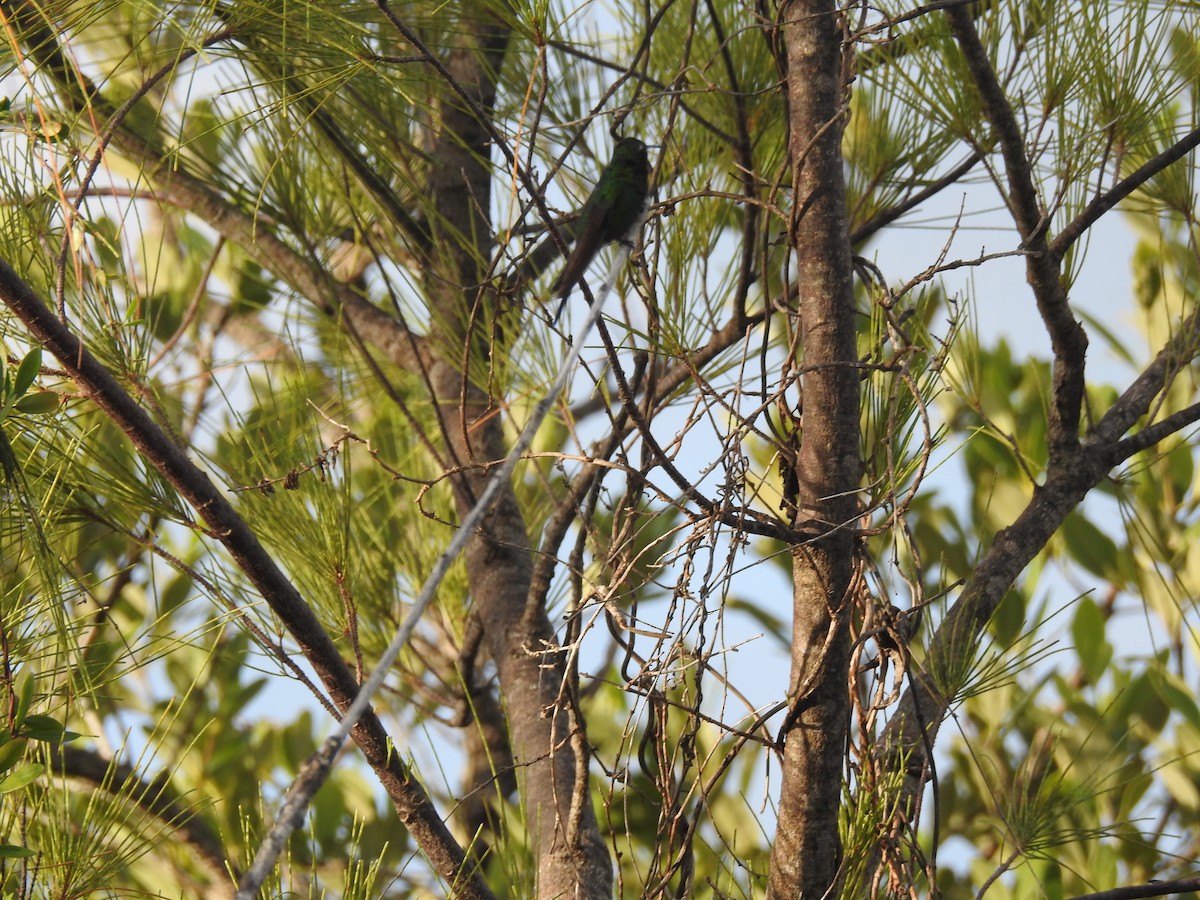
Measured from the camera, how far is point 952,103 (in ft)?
3.64

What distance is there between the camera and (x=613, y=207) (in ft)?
3.30

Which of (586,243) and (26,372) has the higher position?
(586,243)

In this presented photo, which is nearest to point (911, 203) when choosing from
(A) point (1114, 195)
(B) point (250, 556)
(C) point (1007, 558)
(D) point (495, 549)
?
(A) point (1114, 195)

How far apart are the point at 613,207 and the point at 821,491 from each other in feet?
1.11

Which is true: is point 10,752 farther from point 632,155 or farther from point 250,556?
point 632,155

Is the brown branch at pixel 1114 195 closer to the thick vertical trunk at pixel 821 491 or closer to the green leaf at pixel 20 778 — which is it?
the thick vertical trunk at pixel 821 491

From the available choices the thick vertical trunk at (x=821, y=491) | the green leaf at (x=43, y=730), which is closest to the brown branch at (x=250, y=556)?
the green leaf at (x=43, y=730)

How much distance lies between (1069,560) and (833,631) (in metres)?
1.28

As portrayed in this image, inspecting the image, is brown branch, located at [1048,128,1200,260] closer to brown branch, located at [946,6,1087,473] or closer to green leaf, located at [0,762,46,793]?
brown branch, located at [946,6,1087,473]

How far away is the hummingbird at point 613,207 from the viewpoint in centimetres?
94

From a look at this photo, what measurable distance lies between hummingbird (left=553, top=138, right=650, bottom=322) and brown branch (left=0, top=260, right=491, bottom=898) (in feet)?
1.00

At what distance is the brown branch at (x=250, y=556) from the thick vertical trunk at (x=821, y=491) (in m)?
Result: 0.27

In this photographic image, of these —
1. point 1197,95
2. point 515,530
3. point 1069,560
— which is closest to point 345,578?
point 515,530

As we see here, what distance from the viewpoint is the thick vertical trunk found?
0.81 meters
